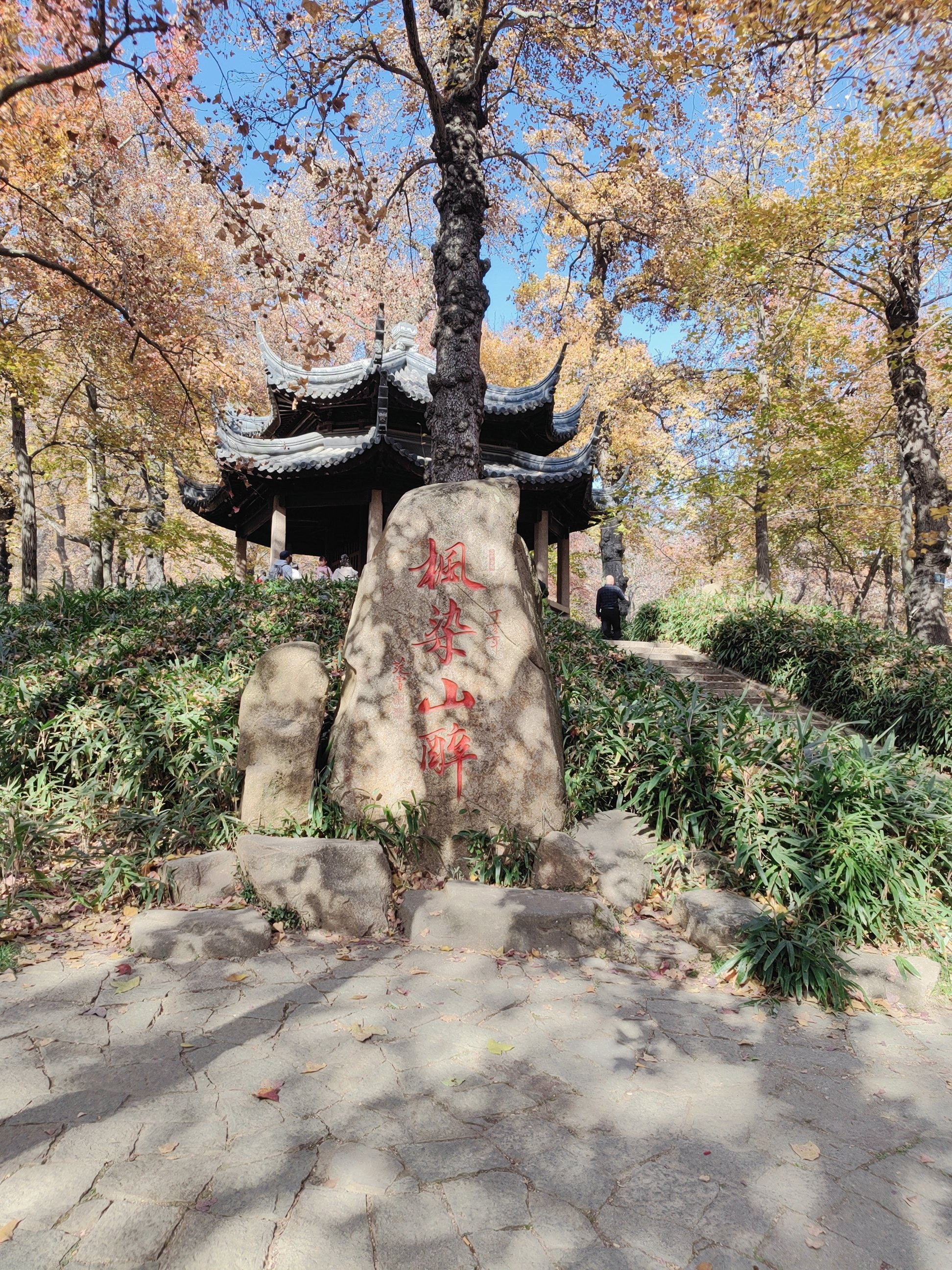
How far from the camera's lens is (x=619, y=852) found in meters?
4.30

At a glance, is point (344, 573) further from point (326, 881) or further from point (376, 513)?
A: point (326, 881)

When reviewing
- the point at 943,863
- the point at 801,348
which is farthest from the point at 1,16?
the point at 801,348

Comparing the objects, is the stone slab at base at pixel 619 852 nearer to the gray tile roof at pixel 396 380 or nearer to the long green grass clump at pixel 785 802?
the long green grass clump at pixel 785 802

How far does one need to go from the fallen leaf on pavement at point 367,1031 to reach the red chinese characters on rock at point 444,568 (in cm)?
256

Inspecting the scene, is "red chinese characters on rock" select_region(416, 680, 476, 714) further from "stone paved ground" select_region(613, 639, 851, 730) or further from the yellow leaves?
"stone paved ground" select_region(613, 639, 851, 730)

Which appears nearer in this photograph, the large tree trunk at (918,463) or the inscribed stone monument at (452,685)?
the inscribed stone monument at (452,685)

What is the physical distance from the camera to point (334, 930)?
3.74m

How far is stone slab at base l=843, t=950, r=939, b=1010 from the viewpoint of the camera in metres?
3.38

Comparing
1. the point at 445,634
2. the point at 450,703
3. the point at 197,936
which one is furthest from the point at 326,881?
the point at 445,634

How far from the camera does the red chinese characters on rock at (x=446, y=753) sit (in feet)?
14.2

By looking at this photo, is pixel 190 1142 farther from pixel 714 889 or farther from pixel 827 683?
pixel 827 683

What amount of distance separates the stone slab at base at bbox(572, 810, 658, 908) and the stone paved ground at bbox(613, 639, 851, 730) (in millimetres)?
2221

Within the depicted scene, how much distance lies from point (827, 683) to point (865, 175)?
19.2 feet

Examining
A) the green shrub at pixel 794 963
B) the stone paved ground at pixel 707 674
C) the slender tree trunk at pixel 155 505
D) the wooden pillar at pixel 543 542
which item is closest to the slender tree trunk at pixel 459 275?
the stone paved ground at pixel 707 674
